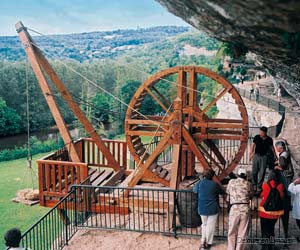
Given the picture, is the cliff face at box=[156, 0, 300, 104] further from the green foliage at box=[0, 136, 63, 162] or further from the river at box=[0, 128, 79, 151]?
the river at box=[0, 128, 79, 151]

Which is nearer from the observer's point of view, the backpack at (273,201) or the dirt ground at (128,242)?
the backpack at (273,201)

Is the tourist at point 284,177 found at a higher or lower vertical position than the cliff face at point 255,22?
lower

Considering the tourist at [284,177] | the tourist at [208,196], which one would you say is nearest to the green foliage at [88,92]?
the tourist at [284,177]

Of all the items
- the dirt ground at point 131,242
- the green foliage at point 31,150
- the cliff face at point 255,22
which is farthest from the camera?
the green foliage at point 31,150

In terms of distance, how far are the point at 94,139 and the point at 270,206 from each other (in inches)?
206

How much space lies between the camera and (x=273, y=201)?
6055 mm

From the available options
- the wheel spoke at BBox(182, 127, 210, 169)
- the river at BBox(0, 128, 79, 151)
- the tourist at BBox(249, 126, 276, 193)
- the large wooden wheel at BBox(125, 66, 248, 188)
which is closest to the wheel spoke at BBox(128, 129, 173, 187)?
the large wooden wheel at BBox(125, 66, 248, 188)

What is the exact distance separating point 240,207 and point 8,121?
3754 cm

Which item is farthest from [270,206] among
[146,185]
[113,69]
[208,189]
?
[113,69]

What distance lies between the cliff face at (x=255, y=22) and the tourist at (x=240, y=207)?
1881 millimetres

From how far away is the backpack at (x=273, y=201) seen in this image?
6020mm

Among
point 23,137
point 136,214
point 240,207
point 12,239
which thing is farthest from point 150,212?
point 23,137

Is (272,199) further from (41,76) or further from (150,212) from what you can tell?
(41,76)

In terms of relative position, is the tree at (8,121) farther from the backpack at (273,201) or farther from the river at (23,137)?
the backpack at (273,201)
